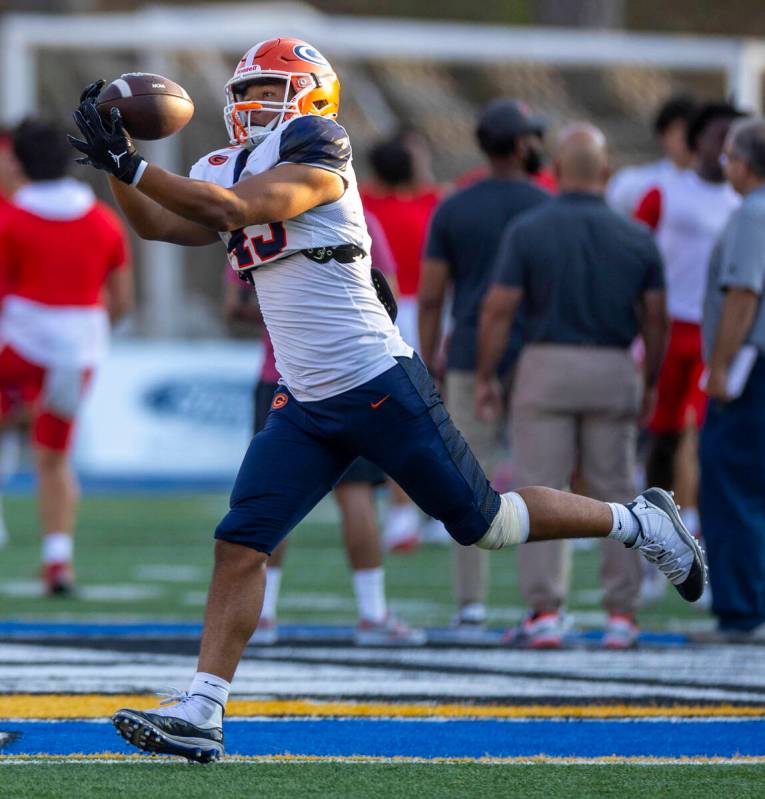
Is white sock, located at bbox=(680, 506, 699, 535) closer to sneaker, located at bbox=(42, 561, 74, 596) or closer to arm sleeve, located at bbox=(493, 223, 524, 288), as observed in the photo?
arm sleeve, located at bbox=(493, 223, 524, 288)

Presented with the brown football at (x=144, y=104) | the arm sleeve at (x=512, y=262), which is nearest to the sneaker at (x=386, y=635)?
the arm sleeve at (x=512, y=262)

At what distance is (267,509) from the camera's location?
4.90 meters

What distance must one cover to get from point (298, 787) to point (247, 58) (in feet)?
6.30

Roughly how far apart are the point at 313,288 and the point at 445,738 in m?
1.28

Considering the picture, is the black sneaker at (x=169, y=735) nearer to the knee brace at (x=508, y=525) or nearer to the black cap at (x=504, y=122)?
the knee brace at (x=508, y=525)

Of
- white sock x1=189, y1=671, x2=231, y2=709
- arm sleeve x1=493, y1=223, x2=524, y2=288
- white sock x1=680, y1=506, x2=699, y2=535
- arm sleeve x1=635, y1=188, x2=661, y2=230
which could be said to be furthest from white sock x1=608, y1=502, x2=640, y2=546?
white sock x1=680, y1=506, x2=699, y2=535

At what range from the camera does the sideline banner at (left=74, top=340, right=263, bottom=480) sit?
50.2ft

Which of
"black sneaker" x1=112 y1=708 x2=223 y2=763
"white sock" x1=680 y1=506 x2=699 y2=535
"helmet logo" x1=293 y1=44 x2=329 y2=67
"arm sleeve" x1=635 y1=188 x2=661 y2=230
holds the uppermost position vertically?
"arm sleeve" x1=635 y1=188 x2=661 y2=230

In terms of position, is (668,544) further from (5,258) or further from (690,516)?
(5,258)

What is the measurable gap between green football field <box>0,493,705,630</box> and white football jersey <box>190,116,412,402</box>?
10.5 ft

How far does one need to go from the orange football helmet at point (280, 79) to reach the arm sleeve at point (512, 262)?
218cm

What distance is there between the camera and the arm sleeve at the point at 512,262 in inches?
281

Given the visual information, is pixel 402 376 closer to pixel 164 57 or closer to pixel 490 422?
pixel 490 422

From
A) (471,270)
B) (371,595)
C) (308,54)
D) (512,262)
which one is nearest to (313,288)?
(308,54)
